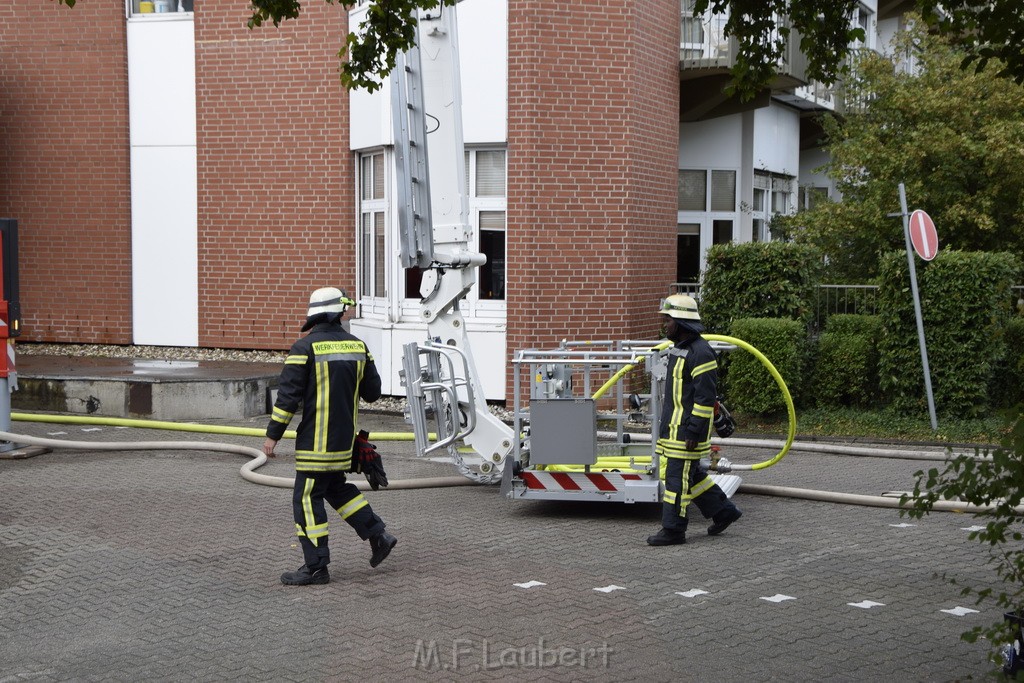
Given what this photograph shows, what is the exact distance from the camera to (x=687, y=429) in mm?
8156

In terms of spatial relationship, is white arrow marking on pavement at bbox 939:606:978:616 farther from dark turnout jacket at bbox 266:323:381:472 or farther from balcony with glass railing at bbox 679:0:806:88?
balcony with glass railing at bbox 679:0:806:88

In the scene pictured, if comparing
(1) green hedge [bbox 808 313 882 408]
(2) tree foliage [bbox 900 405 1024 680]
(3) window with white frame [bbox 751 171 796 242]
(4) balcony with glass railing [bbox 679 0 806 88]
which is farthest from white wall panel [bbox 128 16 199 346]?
(2) tree foliage [bbox 900 405 1024 680]

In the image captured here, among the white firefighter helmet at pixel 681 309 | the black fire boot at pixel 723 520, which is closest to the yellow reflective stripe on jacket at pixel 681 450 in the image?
the black fire boot at pixel 723 520

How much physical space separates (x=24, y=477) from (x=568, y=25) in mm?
8190

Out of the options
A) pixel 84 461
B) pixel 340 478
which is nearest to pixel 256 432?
pixel 84 461

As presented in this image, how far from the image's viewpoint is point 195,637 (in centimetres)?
611

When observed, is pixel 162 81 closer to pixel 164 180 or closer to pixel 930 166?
pixel 164 180

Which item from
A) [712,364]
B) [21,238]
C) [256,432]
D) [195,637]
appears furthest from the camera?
[21,238]

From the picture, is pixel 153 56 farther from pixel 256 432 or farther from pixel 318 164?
pixel 256 432

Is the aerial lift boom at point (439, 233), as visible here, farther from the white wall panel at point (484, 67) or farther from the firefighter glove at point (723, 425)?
the white wall panel at point (484, 67)

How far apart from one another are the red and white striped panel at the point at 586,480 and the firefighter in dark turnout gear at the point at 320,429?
1.89m

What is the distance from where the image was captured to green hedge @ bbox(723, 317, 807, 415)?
13.7 meters

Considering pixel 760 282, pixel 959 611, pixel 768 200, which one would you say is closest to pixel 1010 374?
pixel 760 282

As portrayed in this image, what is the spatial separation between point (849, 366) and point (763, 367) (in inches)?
41.7
